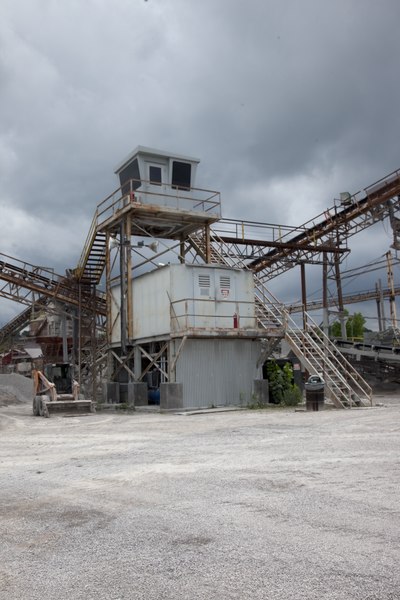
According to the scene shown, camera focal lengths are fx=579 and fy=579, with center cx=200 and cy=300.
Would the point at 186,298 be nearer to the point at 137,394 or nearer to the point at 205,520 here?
the point at 137,394

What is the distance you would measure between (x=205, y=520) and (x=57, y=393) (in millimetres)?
19912

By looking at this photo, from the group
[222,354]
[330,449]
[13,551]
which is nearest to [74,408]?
[222,354]

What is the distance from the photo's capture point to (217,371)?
943 inches

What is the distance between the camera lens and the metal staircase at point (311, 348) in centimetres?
2111

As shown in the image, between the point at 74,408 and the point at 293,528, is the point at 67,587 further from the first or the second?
the point at 74,408

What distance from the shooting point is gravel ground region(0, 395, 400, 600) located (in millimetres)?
4453

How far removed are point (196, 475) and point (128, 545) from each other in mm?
3387

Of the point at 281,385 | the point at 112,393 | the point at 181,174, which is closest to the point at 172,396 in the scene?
the point at 281,385

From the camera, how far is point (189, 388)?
2317 centimetres

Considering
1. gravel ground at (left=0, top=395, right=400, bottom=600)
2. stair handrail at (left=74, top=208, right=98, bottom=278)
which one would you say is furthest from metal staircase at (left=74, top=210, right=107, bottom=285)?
gravel ground at (left=0, top=395, right=400, bottom=600)

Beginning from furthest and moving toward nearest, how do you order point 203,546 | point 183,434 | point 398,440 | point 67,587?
1. point 183,434
2. point 398,440
3. point 203,546
4. point 67,587

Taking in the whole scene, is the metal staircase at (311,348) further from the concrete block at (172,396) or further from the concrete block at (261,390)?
the concrete block at (172,396)

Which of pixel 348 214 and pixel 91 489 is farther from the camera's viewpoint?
pixel 348 214

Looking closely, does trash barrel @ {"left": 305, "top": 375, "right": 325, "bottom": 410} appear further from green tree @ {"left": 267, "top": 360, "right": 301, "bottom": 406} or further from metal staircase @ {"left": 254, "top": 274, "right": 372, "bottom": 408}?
green tree @ {"left": 267, "top": 360, "right": 301, "bottom": 406}
